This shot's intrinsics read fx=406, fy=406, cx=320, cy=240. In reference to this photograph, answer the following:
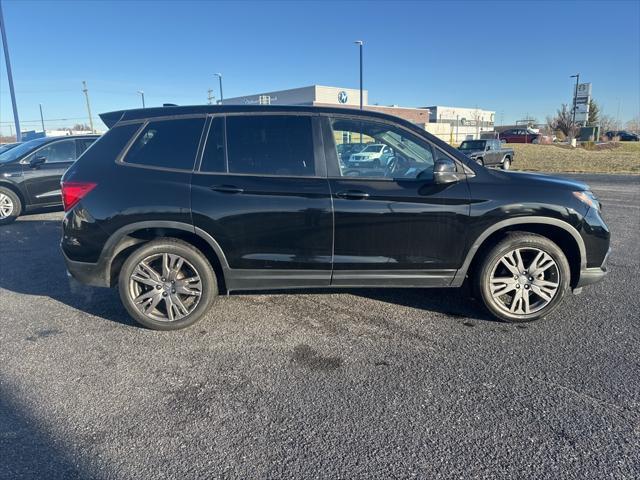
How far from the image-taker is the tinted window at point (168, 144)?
A: 3.57 meters

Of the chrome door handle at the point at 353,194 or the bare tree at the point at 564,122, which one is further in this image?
the bare tree at the point at 564,122

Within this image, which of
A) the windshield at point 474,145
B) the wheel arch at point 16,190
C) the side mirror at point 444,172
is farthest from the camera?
the windshield at point 474,145

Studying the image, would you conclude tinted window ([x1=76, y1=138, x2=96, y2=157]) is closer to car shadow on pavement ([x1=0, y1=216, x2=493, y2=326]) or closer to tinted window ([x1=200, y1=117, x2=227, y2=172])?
car shadow on pavement ([x1=0, y1=216, x2=493, y2=326])

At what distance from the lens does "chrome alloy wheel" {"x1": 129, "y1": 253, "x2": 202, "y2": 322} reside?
11.8 feet

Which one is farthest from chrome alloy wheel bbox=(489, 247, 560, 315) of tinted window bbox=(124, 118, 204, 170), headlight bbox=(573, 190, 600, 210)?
tinted window bbox=(124, 118, 204, 170)

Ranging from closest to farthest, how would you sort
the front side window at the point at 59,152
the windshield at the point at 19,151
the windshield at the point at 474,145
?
the windshield at the point at 19,151, the front side window at the point at 59,152, the windshield at the point at 474,145

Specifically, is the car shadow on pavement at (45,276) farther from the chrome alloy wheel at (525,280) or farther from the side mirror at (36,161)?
the chrome alloy wheel at (525,280)

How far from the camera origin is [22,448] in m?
2.25

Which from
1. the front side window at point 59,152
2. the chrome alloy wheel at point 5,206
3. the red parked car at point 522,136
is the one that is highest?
the red parked car at point 522,136

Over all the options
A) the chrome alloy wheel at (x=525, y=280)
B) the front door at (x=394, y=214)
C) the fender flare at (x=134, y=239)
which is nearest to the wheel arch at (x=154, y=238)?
the fender flare at (x=134, y=239)

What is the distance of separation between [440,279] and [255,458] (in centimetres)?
225

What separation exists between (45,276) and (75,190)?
227 centimetres

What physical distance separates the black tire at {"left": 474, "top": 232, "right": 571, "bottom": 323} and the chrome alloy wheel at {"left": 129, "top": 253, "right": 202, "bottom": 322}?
256 cm

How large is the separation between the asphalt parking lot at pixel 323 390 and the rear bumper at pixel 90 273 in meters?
0.45
